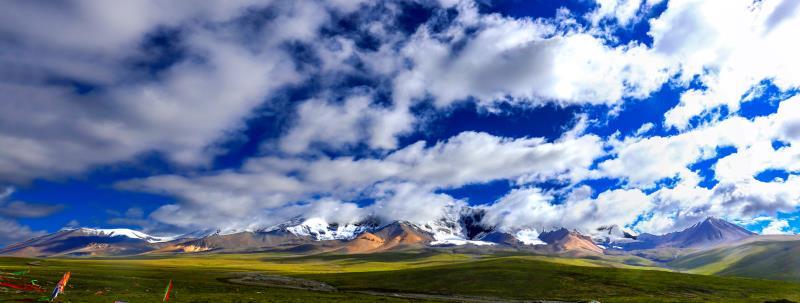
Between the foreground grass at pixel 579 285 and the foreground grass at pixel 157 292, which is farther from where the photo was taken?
the foreground grass at pixel 579 285

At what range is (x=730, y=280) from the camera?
109062 millimetres

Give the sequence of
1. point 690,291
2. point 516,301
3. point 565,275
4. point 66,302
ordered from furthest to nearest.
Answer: point 565,275, point 690,291, point 516,301, point 66,302

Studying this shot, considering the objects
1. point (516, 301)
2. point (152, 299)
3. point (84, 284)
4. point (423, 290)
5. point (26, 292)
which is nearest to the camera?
point (26, 292)

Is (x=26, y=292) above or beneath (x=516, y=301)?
above

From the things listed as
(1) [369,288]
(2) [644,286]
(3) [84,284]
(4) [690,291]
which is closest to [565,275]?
(2) [644,286]

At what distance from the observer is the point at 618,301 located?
3206 inches

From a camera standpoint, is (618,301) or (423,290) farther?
(423,290)

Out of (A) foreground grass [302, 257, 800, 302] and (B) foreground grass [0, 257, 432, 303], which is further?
(A) foreground grass [302, 257, 800, 302]

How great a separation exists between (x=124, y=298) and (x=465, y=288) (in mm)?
72198

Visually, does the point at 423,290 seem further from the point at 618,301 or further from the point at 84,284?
the point at 84,284

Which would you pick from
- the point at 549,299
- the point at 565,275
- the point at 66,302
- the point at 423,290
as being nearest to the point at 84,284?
the point at 66,302

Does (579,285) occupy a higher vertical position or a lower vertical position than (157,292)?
lower

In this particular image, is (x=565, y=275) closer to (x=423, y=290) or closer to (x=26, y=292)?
(x=423, y=290)

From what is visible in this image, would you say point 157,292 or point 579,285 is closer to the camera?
point 157,292
